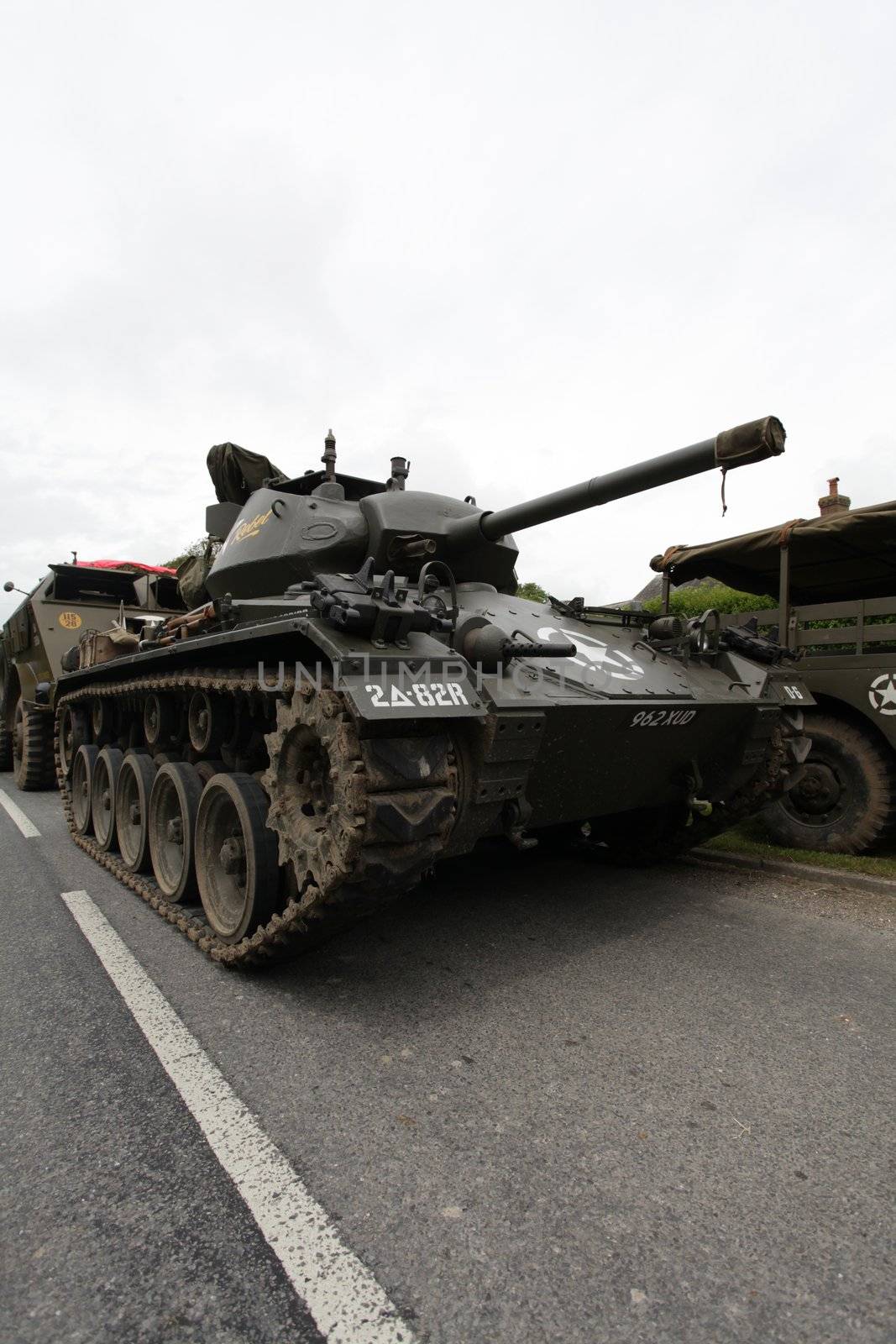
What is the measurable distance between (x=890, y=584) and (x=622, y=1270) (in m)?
8.40

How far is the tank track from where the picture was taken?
10.7ft

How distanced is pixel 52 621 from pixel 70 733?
4.18 m

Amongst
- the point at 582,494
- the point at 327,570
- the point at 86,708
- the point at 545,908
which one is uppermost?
the point at 582,494

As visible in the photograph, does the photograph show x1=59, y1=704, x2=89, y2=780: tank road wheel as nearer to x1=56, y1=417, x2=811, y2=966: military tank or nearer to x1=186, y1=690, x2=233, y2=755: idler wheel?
x1=56, y1=417, x2=811, y2=966: military tank

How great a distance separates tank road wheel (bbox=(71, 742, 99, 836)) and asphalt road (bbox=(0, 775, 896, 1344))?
2.94 m

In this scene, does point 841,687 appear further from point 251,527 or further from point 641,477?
point 251,527

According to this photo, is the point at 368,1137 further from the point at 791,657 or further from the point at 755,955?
the point at 791,657

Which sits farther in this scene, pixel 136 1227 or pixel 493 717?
pixel 493 717

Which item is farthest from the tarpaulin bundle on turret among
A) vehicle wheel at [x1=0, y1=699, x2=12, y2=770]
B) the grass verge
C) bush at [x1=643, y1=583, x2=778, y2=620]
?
vehicle wheel at [x1=0, y1=699, x2=12, y2=770]

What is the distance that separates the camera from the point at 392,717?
321 cm

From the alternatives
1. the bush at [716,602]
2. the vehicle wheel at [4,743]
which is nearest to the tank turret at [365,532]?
the bush at [716,602]

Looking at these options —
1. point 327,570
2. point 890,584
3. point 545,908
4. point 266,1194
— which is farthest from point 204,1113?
point 890,584

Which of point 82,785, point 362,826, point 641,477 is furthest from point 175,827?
point 641,477

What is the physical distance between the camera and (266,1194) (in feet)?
7.61
